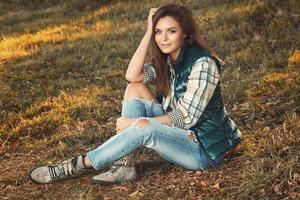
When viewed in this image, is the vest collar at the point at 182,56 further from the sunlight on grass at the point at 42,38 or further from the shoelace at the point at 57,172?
the sunlight on grass at the point at 42,38

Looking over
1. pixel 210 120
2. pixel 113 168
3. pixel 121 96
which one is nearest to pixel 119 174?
pixel 113 168

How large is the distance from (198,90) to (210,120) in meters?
0.37

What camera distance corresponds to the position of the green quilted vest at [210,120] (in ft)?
16.5

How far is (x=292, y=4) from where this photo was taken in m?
10.3

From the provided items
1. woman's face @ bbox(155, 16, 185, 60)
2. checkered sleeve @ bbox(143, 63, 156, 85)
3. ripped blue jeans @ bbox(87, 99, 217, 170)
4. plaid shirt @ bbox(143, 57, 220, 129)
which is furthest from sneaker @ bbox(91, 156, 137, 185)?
woman's face @ bbox(155, 16, 185, 60)

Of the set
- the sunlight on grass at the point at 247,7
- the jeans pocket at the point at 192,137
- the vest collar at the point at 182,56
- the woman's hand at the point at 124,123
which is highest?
the vest collar at the point at 182,56

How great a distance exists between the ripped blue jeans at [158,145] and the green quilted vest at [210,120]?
4.0 inches

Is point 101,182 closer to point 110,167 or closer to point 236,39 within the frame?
point 110,167

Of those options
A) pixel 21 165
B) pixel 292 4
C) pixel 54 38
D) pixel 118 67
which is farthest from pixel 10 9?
pixel 21 165

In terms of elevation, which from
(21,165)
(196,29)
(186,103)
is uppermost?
(196,29)

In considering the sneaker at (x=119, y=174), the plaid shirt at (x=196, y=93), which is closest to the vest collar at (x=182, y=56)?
the plaid shirt at (x=196, y=93)

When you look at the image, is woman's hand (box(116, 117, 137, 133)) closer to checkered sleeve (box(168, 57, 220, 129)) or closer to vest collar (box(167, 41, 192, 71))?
checkered sleeve (box(168, 57, 220, 129))

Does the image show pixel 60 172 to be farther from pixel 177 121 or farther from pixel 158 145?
pixel 177 121

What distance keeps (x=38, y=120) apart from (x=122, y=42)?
4555 mm
